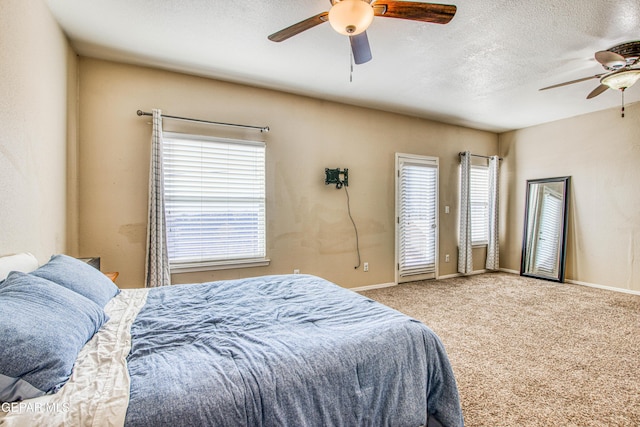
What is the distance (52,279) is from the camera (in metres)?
1.61

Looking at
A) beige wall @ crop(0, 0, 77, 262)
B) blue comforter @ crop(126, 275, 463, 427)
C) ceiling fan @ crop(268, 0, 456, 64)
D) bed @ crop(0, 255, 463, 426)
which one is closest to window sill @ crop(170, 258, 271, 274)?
beige wall @ crop(0, 0, 77, 262)

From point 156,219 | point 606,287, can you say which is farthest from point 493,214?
point 156,219

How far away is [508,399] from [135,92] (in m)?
4.18

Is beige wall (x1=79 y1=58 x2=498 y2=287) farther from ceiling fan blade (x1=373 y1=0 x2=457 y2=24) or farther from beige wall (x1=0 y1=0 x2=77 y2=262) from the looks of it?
ceiling fan blade (x1=373 y1=0 x2=457 y2=24)

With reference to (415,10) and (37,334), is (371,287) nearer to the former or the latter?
(415,10)

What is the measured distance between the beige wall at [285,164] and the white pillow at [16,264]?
1.42 m

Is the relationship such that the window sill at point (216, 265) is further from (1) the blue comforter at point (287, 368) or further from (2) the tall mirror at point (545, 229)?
(2) the tall mirror at point (545, 229)

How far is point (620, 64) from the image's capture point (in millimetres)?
2854

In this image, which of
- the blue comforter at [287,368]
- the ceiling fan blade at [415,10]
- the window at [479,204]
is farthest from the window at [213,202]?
the window at [479,204]

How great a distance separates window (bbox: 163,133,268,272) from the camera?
3455 mm

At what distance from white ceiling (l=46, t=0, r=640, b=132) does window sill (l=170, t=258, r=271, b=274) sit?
2127 millimetres

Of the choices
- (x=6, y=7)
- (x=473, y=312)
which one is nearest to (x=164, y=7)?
(x=6, y=7)

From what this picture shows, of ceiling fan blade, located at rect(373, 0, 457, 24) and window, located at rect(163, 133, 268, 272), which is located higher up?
ceiling fan blade, located at rect(373, 0, 457, 24)

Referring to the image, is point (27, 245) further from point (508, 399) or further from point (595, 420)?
point (595, 420)
